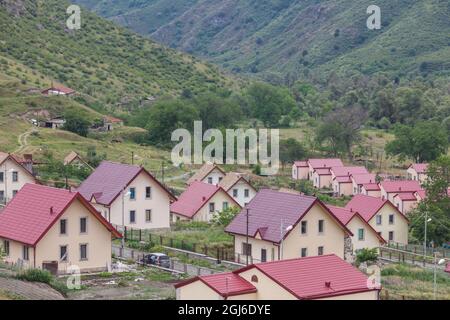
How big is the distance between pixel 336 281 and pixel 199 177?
4772cm

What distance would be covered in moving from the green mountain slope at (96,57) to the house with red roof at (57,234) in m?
80.1

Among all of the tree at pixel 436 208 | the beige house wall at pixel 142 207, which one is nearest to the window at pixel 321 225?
the beige house wall at pixel 142 207

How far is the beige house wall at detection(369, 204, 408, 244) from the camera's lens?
6019 centimetres

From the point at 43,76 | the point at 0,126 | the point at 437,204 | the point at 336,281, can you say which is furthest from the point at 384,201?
the point at 43,76

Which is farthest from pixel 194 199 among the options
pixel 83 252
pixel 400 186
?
pixel 400 186

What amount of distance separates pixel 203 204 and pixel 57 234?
71.0 ft

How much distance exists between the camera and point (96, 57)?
136 m

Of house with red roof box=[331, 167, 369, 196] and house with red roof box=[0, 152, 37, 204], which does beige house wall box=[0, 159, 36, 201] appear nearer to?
house with red roof box=[0, 152, 37, 204]

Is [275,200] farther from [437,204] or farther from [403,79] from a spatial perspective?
[403,79]

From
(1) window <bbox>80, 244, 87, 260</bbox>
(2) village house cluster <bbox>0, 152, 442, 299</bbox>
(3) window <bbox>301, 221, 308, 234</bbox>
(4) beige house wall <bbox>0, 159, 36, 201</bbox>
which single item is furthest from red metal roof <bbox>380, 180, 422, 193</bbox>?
(1) window <bbox>80, 244, 87, 260</bbox>

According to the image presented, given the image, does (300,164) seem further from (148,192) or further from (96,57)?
(96,57)

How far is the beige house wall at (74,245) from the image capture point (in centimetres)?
3588

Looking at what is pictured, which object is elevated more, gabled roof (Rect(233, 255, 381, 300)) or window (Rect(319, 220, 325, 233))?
window (Rect(319, 220, 325, 233))

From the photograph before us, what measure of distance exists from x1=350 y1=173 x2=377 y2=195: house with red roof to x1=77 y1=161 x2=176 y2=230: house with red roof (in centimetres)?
3487
